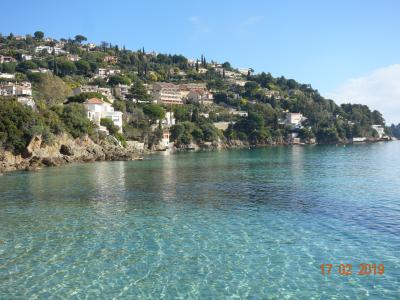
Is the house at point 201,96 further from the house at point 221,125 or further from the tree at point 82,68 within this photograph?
the tree at point 82,68

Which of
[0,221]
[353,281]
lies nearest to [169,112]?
[0,221]

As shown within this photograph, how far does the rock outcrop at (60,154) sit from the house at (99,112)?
9.46 meters

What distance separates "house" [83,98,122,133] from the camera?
3123 inches

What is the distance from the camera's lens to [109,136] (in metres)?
76.9

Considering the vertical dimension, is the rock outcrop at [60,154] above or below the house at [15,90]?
below

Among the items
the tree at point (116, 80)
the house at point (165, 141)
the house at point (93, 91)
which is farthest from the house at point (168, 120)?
the tree at point (116, 80)

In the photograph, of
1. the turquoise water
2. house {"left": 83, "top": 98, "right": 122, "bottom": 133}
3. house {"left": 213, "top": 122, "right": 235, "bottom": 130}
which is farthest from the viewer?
house {"left": 213, "top": 122, "right": 235, "bottom": 130}

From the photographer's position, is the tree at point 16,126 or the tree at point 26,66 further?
the tree at point 26,66

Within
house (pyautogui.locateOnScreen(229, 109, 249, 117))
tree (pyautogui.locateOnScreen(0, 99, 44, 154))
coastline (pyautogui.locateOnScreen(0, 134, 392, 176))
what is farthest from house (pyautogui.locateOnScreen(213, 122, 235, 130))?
tree (pyautogui.locateOnScreen(0, 99, 44, 154))

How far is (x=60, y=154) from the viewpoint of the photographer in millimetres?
58375

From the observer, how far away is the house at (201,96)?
148 m

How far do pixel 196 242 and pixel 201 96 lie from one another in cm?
13734
